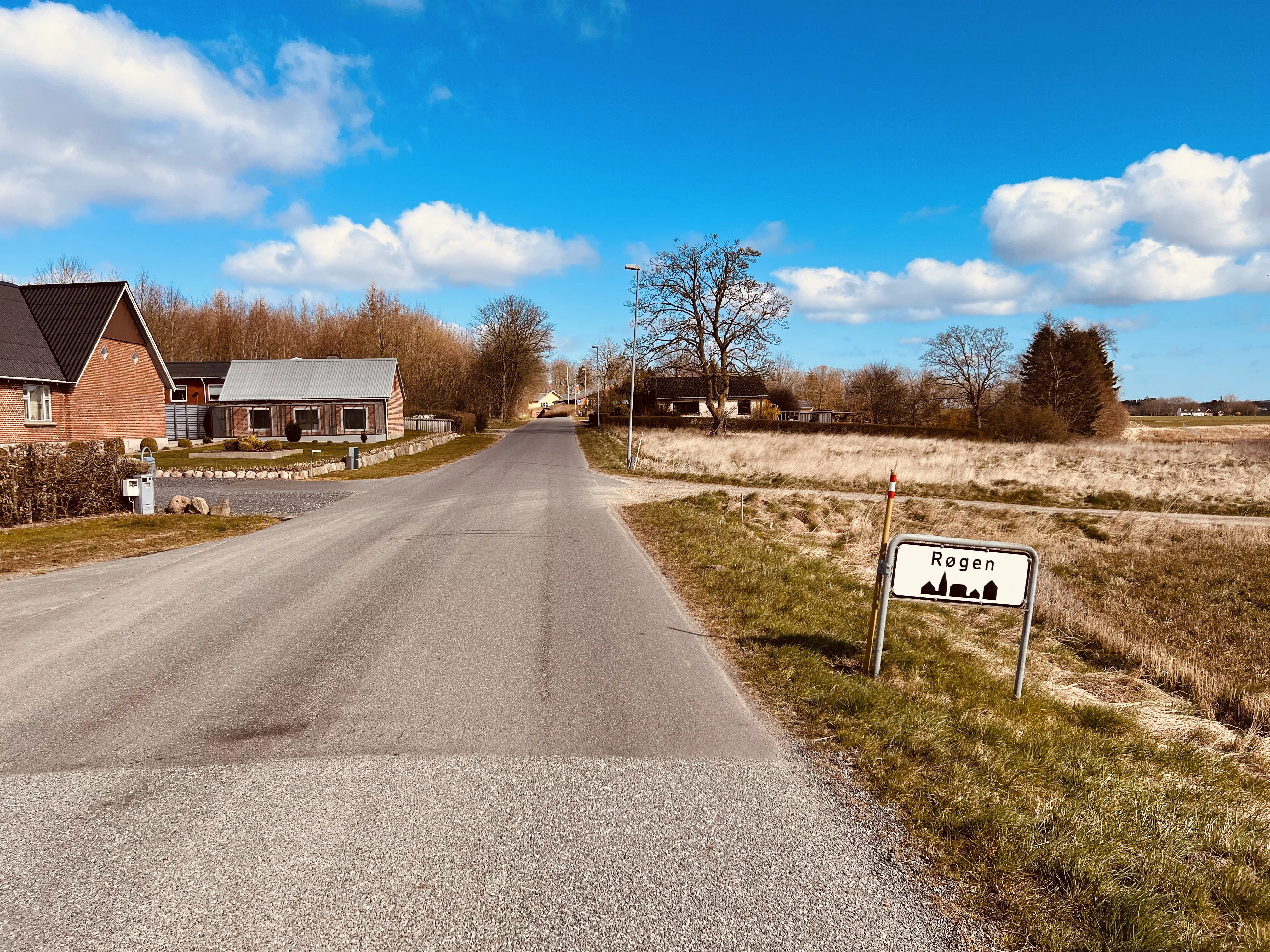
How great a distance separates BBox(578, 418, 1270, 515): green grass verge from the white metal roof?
2287cm

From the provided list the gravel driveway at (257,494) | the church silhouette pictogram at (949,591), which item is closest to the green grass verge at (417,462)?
the gravel driveway at (257,494)

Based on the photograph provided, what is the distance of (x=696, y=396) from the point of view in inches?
3140

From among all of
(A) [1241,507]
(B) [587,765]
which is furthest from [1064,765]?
(A) [1241,507]

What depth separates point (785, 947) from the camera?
2.78m

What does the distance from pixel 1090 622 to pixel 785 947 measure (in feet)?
28.9

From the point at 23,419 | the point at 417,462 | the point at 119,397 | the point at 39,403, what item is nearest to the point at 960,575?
the point at 417,462

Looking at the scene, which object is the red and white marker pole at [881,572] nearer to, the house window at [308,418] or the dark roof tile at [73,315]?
the dark roof tile at [73,315]

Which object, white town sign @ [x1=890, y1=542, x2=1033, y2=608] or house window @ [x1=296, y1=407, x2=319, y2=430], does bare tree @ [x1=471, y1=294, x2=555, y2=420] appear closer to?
house window @ [x1=296, y1=407, x2=319, y2=430]

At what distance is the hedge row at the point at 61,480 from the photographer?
13.4 m

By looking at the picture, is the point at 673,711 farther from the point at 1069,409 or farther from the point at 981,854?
the point at 1069,409

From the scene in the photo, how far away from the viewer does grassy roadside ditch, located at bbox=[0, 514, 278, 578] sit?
1078 cm

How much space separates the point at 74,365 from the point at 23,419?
3229 mm

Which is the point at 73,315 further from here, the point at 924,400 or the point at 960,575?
A: the point at 924,400

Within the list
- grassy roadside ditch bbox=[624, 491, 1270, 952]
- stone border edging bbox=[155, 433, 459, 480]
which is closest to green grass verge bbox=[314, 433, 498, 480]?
stone border edging bbox=[155, 433, 459, 480]
